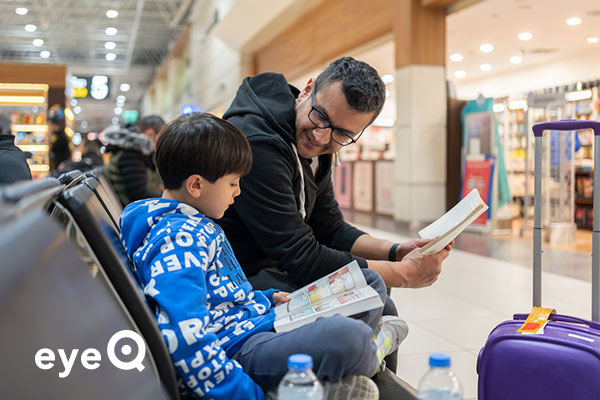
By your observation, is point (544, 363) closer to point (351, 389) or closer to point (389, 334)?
point (389, 334)

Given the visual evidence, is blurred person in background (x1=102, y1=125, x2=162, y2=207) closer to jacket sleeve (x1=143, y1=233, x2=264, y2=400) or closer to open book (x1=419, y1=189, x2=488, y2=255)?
open book (x1=419, y1=189, x2=488, y2=255)

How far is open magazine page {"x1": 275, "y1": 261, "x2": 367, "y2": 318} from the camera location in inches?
58.9

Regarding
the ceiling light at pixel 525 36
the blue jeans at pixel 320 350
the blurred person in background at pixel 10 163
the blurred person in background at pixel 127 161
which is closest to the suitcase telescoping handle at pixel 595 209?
the blue jeans at pixel 320 350

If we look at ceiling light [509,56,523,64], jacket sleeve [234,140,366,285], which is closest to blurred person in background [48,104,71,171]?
jacket sleeve [234,140,366,285]

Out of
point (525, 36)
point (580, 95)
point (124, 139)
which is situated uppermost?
point (525, 36)

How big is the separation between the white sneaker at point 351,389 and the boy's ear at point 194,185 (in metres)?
0.52

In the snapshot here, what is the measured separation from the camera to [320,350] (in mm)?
1215

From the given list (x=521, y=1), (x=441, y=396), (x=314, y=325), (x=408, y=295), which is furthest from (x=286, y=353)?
(x=521, y=1)

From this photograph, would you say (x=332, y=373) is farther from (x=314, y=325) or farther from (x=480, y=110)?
(x=480, y=110)

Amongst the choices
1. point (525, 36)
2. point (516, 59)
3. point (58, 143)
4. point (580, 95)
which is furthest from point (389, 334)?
point (516, 59)

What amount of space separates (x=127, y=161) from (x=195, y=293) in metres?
3.65

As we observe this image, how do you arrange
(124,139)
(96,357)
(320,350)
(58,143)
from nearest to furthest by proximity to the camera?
(96,357), (320,350), (124,139), (58,143)

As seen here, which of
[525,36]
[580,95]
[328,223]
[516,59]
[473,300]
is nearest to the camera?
[328,223]

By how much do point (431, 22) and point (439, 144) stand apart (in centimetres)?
171
